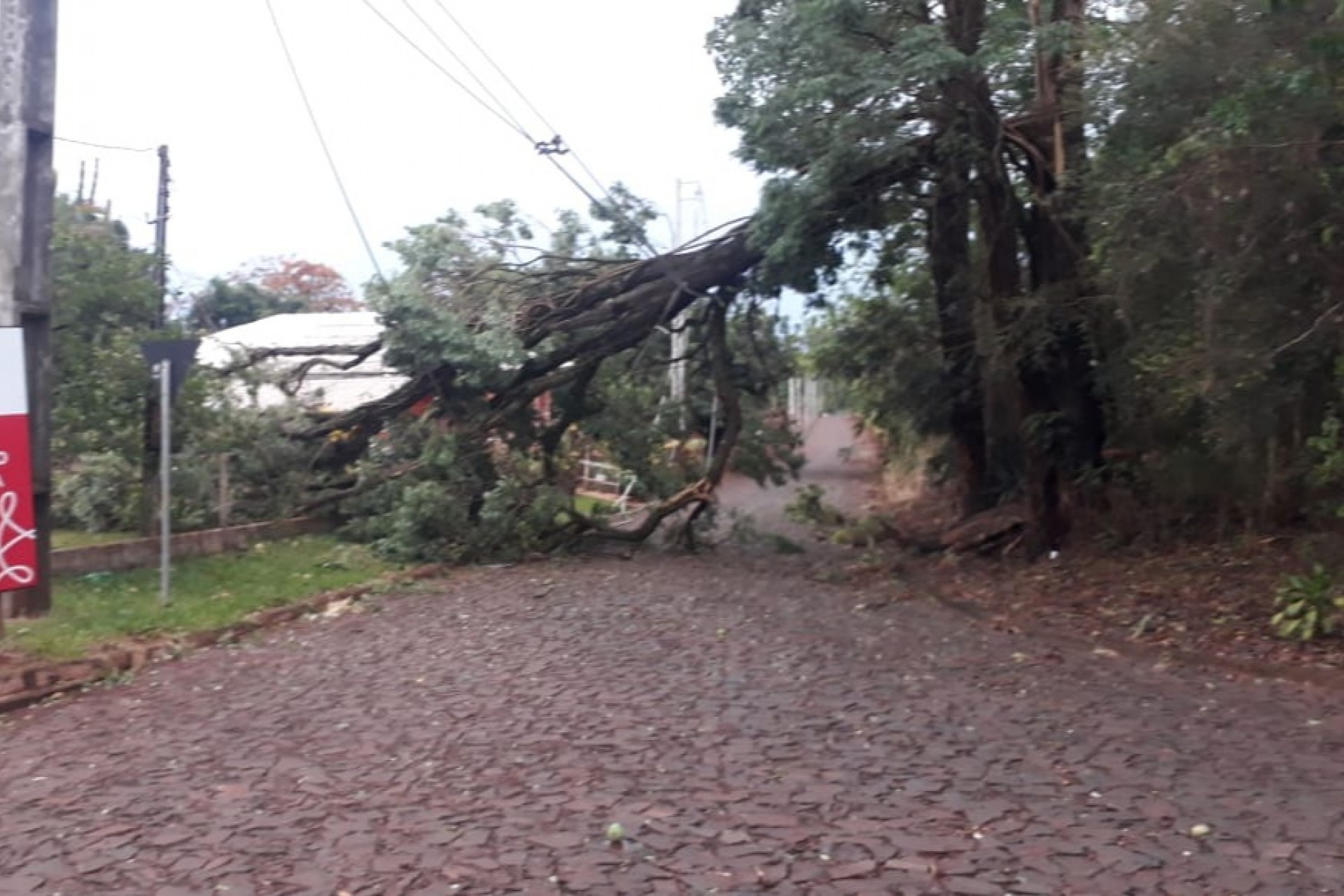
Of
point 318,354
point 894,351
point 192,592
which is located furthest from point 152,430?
point 894,351

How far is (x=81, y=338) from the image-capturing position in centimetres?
1623

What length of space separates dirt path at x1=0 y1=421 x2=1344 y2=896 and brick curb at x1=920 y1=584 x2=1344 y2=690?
1.73ft

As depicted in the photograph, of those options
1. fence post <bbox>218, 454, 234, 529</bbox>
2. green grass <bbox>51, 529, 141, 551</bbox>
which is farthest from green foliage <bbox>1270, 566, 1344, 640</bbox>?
green grass <bbox>51, 529, 141, 551</bbox>

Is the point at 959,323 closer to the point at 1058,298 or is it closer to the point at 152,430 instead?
the point at 1058,298

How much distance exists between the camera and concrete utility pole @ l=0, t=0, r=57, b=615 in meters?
11.6

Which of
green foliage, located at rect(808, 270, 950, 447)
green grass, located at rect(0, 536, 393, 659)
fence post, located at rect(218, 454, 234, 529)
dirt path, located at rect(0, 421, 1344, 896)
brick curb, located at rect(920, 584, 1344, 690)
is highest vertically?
green foliage, located at rect(808, 270, 950, 447)

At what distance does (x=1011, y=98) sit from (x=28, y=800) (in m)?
13.0

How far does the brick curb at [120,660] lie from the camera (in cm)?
983

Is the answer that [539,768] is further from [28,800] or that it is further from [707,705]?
[28,800]

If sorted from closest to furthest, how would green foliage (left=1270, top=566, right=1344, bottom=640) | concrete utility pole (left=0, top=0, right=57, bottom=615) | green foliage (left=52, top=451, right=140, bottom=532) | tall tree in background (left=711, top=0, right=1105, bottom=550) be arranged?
concrete utility pole (left=0, top=0, right=57, bottom=615) < green foliage (left=1270, top=566, right=1344, bottom=640) < tall tree in background (left=711, top=0, right=1105, bottom=550) < green foliage (left=52, top=451, right=140, bottom=532)

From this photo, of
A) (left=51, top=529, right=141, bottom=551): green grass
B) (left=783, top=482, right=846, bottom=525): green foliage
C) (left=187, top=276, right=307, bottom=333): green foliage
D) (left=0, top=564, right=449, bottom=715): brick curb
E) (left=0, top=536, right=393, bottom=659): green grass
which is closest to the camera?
(left=0, top=564, right=449, bottom=715): brick curb

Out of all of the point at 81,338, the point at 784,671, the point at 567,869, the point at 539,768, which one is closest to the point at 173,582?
the point at 81,338

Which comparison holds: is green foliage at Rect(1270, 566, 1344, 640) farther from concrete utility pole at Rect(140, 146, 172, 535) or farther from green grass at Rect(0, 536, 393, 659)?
concrete utility pole at Rect(140, 146, 172, 535)

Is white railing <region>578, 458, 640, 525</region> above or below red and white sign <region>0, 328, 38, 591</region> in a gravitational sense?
below
